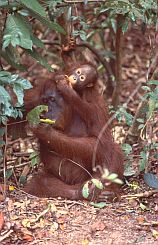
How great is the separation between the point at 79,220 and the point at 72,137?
0.69m

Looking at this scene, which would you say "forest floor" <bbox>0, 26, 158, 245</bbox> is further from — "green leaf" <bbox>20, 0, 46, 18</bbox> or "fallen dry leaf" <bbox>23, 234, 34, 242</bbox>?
"green leaf" <bbox>20, 0, 46, 18</bbox>

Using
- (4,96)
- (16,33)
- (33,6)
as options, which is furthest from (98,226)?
(33,6)

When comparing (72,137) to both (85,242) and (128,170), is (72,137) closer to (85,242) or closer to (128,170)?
(128,170)

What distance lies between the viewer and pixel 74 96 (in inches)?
175

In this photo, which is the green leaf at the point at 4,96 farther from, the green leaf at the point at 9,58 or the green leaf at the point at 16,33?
the green leaf at the point at 9,58

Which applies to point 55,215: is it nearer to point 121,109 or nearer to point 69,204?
point 69,204

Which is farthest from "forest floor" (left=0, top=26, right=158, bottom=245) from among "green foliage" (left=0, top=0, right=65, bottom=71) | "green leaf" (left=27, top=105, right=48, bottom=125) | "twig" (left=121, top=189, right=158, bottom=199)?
"green foliage" (left=0, top=0, right=65, bottom=71)

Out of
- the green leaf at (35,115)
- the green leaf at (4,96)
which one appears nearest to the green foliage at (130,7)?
the green leaf at (35,115)

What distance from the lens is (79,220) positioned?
4.04 m

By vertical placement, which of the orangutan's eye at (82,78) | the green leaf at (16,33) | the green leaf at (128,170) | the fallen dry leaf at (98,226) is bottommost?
the fallen dry leaf at (98,226)

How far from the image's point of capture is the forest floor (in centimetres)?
379

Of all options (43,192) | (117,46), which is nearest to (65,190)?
(43,192)

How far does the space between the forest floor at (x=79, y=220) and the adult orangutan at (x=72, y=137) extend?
0.21 m

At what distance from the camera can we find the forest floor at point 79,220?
12.4 feet
